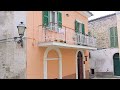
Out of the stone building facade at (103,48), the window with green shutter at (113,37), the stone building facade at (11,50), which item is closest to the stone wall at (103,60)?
the stone building facade at (103,48)

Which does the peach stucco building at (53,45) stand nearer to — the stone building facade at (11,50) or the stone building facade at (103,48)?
the stone building facade at (11,50)

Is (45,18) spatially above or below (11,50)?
above

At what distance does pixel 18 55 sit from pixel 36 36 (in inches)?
41.7

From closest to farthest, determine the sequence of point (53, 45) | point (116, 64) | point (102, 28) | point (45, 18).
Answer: point (53, 45), point (45, 18), point (116, 64), point (102, 28)

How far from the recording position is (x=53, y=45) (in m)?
8.13

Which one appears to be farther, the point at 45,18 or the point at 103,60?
the point at 103,60

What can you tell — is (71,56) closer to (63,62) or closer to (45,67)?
(63,62)

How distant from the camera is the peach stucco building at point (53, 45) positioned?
7.77 m

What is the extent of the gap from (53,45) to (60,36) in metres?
1.02

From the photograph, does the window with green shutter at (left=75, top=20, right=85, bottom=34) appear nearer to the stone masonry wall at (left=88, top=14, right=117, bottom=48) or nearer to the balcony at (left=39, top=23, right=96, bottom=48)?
the balcony at (left=39, top=23, right=96, bottom=48)

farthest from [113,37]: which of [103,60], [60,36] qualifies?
[60,36]

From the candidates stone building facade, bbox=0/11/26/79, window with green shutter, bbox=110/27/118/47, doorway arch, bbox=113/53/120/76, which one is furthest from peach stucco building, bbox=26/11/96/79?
doorway arch, bbox=113/53/120/76

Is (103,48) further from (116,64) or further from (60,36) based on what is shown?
(60,36)

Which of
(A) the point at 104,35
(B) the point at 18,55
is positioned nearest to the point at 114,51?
(A) the point at 104,35
